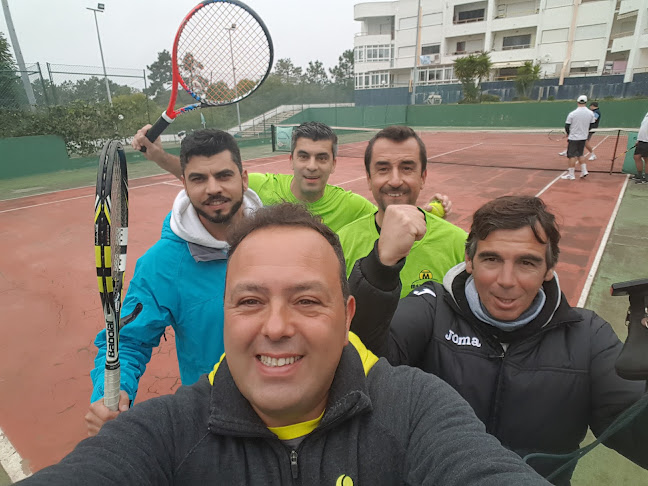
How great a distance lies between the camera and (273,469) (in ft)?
4.04

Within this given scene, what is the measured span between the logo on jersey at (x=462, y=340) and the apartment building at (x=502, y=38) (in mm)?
34547

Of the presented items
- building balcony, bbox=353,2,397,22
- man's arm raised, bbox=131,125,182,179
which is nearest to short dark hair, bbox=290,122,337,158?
man's arm raised, bbox=131,125,182,179

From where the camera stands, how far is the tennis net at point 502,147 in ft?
49.9

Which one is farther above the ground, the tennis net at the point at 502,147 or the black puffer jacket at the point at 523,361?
the black puffer jacket at the point at 523,361

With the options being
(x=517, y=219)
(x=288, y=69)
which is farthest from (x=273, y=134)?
(x=288, y=69)

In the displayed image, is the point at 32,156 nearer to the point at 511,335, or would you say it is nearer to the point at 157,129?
the point at 157,129

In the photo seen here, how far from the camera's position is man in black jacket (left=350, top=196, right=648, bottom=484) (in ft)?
5.56

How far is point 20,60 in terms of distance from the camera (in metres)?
15.7

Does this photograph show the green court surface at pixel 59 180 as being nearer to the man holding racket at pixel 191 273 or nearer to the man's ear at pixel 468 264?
the man holding racket at pixel 191 273

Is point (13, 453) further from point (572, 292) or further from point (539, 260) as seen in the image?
point (572, 292)

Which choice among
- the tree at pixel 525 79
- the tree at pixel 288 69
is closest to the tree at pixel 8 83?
the tree at pixel 288 69

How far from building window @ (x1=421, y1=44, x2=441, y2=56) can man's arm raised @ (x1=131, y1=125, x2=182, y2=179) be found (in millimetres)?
55051

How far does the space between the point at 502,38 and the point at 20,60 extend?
48.6 m

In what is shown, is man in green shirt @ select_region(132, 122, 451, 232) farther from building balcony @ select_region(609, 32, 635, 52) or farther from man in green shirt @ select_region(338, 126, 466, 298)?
building balcony @ select_region(609, 32, 635, 52)
